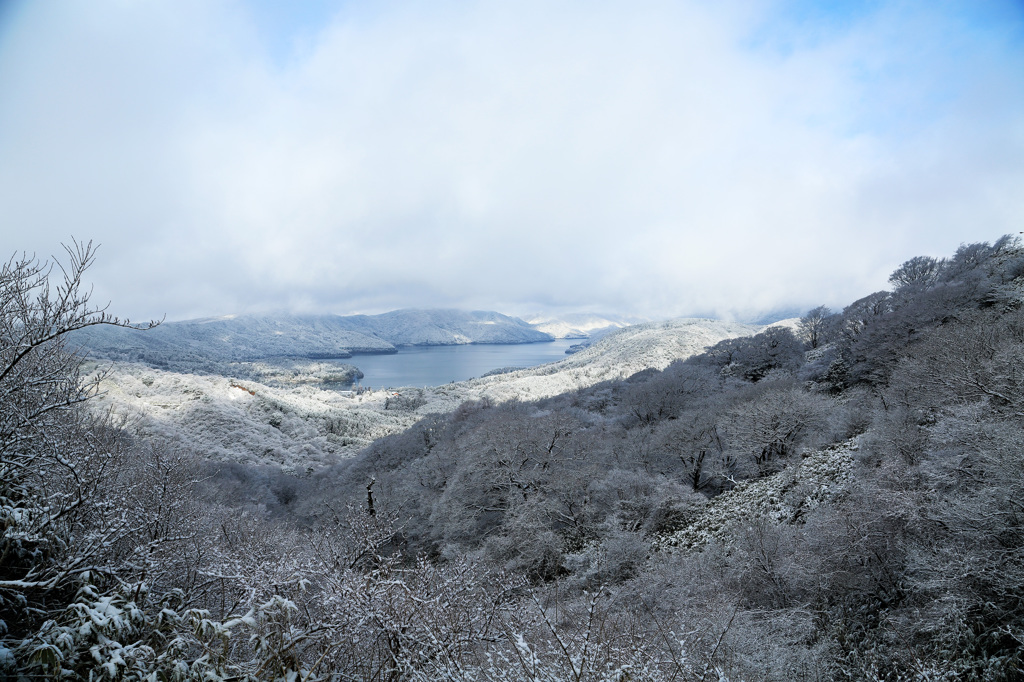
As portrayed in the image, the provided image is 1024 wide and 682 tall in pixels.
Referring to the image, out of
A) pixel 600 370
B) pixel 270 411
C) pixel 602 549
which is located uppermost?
pixel 270 411

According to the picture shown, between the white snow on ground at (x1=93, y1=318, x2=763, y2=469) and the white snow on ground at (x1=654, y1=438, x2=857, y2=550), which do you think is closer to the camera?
the white snow on ground at (x1=654, y1=438, x2=857, y2=550)

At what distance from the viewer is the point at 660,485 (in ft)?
65.9

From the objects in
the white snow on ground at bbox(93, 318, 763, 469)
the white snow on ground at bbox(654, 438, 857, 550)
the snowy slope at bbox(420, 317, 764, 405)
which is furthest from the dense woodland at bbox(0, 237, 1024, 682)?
the snowy slope at bbox(420, 317, 764, 405)

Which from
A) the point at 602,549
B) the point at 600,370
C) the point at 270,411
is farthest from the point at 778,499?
the point at 600,370

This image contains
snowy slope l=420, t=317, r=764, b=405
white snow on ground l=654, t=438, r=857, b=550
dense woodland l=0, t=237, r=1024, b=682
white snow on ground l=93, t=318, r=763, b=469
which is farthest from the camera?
snowy slope l=420, t=317, r=764, b=405

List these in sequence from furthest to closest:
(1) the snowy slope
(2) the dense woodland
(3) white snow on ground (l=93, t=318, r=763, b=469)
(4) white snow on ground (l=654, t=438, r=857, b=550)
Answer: (1) the snowy slope < (3) white snow on ground (l=93, t=318, r=763, b=469) < (4) white snow on ground (l=654, t=438, r=857, b=550) < (2) the dense woodland

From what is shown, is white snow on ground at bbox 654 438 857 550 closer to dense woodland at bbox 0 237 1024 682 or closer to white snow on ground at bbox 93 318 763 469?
dense woodland at bbox 0 237 1024 682

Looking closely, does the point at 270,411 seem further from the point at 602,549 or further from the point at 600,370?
the point at 602,549

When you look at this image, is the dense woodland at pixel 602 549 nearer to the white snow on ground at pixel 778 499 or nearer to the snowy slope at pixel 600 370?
the white snow on ground at pixel 778 499

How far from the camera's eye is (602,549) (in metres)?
16.1

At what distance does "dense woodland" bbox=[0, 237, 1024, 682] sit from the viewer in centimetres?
545

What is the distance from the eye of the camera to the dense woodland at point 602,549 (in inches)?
214

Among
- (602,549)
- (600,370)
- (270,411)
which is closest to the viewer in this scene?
(602,549)

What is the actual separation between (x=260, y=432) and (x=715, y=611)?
77.5m
